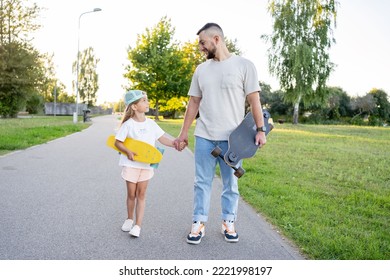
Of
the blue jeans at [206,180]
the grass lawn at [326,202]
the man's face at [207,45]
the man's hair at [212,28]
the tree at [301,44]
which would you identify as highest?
the tree at [301,44]

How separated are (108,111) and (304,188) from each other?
3586 inches

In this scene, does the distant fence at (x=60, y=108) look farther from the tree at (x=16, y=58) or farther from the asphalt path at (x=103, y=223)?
the asphalt path at (x=103, y=223)

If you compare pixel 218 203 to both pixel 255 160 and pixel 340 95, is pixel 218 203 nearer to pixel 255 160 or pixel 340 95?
pixel 255 160

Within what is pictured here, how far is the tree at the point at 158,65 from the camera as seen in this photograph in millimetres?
37344

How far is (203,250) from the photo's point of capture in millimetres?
3449

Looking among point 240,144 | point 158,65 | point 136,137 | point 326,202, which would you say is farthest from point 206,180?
point 158,65

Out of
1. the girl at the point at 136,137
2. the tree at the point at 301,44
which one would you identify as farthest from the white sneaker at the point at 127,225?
the tree at the point at 301,44

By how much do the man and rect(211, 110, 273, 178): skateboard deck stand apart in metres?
0.06

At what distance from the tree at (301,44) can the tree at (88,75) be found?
40758 millimetres

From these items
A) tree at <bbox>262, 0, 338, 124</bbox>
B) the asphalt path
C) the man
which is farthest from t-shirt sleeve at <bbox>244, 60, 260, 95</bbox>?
tree at <bbox>262, 0, 338, 124</bbox>

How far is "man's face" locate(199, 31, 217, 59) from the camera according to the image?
11.7 feet

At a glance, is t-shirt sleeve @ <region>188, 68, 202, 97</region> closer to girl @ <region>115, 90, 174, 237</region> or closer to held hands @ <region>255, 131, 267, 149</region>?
girl @ <region>115, 90, 174, 237</region>

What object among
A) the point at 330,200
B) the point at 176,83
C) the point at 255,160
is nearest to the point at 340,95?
the point at 176,83

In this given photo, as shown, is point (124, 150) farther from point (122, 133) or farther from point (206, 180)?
point (206, 180)
